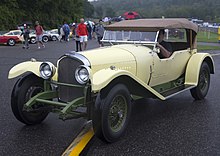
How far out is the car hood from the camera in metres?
4.94

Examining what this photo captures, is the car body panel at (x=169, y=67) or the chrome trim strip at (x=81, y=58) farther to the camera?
the car body panel at (x=169, y=67)

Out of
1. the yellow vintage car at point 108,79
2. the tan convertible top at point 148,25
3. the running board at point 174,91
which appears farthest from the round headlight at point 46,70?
the running board at point 174,91

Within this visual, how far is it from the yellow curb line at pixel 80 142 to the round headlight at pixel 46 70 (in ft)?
3.27

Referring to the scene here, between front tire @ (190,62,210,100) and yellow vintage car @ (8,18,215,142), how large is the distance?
0.27ft

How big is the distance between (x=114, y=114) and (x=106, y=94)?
0.37 meters

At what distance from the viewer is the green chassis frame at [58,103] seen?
4492 mm

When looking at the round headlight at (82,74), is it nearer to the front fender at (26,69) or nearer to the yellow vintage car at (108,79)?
the yellow vintage car at (108,79)

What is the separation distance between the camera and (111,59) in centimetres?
520

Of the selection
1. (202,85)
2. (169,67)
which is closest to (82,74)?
(169,67)

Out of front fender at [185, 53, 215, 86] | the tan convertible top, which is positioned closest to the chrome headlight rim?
the tan convertible top

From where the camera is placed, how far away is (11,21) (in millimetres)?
35844

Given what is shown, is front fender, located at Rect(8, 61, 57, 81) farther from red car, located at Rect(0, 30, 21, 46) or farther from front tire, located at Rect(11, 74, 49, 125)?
red car, located at Rect(0, 30, 21, 46)

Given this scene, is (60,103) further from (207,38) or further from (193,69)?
→ (207,38)

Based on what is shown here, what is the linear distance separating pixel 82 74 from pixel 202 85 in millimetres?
3617
